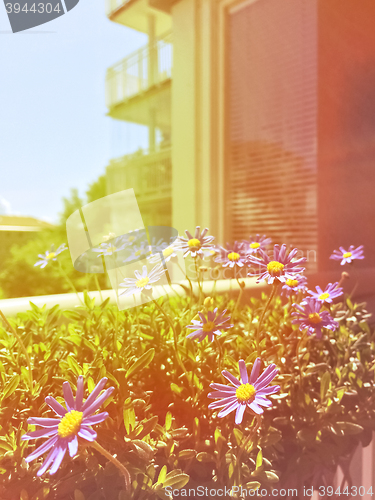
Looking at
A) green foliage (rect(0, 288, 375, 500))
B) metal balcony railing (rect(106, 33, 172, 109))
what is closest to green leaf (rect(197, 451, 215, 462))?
green foliage (rect(0, 288, 375, 500))

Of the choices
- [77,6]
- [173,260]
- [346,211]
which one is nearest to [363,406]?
[173,260]

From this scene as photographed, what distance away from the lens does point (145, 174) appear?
1580mm

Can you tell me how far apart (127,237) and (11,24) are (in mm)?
369

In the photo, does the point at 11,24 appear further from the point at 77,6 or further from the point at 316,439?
the point at 316,439

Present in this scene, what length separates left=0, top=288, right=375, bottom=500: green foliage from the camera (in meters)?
0.44

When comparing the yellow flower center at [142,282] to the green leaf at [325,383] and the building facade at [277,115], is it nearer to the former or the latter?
the green leaf at [325,383]

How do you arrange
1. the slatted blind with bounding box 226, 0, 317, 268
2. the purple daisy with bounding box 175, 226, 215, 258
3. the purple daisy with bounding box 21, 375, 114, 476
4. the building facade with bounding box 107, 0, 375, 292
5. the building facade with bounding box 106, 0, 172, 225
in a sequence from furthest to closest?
the slatted blind with bounding box 226, 0, 317, 268, the building facade with bounding box 107, 0, 375, 292, the building facade with bounding box 106, 0, 172, 225, the purple daisy with bounding box 175, 226, 215, 258, the purple daisy with bounding box 21, 375, 114, 476

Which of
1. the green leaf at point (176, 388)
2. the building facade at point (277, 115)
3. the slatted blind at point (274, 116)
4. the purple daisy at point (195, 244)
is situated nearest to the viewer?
the green leaf at point (176, 388)

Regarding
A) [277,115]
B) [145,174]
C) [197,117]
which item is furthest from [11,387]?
[277,115]

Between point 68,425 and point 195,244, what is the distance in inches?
15.1

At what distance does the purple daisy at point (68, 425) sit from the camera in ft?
0.93

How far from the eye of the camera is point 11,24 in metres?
0.52

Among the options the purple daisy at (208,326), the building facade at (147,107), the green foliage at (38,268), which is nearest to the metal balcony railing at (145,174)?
the building facade at (147,107)

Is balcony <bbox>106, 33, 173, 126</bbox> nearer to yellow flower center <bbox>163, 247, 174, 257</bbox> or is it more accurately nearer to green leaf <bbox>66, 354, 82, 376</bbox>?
yellow flower center <bbox>163, 247, 174, 257</bbox>
